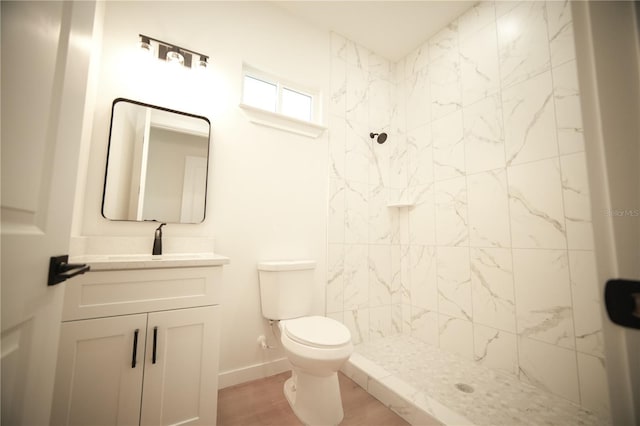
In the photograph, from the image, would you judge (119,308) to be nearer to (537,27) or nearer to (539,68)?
(539,68)

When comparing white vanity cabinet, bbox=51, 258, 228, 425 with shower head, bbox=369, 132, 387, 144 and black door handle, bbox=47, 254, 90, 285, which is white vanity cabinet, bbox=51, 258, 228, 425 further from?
shower head, bbox=369, 132, 387, 144

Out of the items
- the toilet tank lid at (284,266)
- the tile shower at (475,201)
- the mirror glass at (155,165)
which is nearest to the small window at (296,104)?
the tile shower at (475,201)

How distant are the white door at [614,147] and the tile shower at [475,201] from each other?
133 cm

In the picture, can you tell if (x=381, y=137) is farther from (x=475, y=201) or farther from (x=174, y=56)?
(x=174, y=56)

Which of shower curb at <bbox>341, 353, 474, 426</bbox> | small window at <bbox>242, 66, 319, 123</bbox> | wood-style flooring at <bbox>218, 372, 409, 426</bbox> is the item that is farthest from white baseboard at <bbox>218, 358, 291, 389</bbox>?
small window at <bbox>242, 66, 319, 123</bbox>

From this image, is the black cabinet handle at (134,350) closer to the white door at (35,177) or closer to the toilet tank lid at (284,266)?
the white door at (35,177)

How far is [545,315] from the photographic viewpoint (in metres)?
1.47

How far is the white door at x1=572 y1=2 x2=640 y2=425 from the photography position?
0.39 meters

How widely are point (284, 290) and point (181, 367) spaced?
2.29ft

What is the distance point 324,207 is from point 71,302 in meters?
1.57

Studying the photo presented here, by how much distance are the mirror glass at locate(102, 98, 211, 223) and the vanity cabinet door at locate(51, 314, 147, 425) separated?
26.0 inches

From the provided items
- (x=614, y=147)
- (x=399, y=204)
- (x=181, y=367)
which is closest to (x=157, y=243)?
(x=181, y=367)

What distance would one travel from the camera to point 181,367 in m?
1.11

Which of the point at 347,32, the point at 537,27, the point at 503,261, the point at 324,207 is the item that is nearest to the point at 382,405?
the point at 503,261
